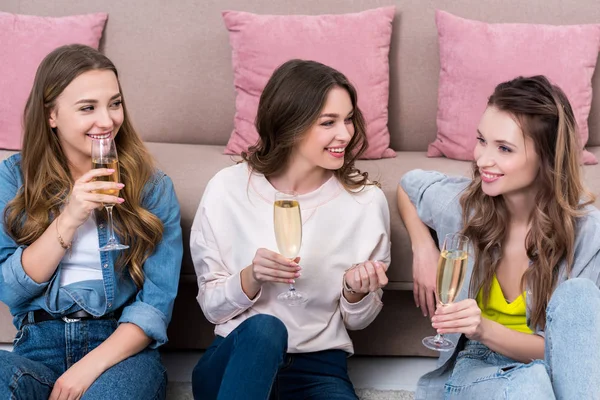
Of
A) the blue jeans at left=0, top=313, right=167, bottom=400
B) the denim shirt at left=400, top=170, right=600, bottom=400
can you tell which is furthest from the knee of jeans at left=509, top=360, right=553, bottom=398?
the blue jeans at left=0, top=313, right=167, bottom=400

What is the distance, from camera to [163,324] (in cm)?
206

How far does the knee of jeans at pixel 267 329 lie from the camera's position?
5.78ft

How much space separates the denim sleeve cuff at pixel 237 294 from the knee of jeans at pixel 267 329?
0.18 m

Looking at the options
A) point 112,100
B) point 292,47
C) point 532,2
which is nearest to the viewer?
point 112,100

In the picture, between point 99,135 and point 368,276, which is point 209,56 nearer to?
point 99,135

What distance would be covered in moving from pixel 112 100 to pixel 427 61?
54.8 inches

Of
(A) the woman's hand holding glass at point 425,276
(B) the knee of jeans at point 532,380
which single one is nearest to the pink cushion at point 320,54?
(A) the woman's hand holding glass at point 425,276

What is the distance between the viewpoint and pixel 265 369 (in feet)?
5.70

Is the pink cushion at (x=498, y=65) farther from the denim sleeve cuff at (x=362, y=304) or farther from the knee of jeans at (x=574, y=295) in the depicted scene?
the knee of jeans at (x=574, y=295)

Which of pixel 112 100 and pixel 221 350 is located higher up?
pixel 112 100

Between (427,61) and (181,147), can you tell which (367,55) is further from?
(181,147)

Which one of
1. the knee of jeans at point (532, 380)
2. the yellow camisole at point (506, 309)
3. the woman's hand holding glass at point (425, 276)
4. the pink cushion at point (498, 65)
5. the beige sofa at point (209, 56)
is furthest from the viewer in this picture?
the beige sofa at point (209, 56)

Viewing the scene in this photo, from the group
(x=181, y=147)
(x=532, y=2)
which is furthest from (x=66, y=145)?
(x=532, y=2)

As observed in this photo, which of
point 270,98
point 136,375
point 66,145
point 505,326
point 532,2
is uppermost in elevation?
point 532,2
